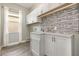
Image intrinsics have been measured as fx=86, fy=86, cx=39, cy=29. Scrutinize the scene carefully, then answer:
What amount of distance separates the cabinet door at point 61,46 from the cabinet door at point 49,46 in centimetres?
15

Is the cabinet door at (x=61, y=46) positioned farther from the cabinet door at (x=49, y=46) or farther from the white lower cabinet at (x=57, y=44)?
the cabinet door at (x=49, y=46)

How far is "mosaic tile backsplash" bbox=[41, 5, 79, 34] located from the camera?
1521 millimetres

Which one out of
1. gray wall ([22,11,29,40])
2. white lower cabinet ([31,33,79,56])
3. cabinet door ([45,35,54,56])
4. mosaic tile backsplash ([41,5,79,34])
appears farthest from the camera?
gray wall ([22,11,29,40])

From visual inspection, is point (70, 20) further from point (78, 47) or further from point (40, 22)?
point (40, 22)

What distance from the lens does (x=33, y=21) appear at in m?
2.94

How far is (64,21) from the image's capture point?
5.93 ft

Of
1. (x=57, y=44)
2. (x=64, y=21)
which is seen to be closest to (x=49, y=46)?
(x=57, y=44)

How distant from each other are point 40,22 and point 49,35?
1026 millimetres

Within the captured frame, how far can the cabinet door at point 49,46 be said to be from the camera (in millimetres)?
1848

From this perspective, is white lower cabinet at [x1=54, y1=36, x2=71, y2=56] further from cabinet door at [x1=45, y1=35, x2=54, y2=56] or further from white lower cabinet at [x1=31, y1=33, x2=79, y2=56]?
cabinet door at [x1=45, y1=35, x2=54, y2=56]

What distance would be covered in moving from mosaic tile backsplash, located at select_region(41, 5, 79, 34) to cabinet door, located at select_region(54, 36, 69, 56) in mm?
287

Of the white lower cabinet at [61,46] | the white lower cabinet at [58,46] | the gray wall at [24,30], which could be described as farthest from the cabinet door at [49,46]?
the gray wall at [24,30]

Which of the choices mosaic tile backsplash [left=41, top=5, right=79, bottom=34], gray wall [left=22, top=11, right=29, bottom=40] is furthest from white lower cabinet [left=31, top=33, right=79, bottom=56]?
gray wall [left=22, top=11, right=29, bottom=40]

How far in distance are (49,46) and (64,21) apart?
64 cm
